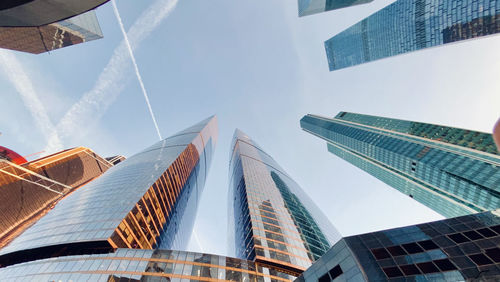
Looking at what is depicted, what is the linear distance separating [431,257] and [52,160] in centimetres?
14846

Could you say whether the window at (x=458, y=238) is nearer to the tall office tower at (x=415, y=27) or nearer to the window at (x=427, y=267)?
the window at (x=427, y=267)

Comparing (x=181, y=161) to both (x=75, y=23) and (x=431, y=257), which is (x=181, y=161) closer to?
(x=75, y=23)

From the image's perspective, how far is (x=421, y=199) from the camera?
10694cm

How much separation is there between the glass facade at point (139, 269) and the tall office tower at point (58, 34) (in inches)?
1460

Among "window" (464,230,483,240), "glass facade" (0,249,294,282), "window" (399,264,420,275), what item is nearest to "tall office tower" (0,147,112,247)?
"glass facade" (0,249,294,282)

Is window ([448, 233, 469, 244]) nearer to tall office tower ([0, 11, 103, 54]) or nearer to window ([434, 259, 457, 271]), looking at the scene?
window ([434, 259, 457, 271])

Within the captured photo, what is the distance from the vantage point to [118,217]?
47594 mm

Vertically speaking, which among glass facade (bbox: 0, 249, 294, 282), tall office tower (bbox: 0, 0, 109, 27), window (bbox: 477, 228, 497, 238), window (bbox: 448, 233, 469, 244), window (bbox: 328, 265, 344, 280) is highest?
tall office tower (bbox: 0, 0, 109, 27)

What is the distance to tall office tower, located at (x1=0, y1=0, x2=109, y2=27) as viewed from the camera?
7.41 meters

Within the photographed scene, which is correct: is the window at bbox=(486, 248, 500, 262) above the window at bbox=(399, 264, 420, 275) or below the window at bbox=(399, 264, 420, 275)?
above

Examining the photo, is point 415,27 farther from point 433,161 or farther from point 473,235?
point 473,235

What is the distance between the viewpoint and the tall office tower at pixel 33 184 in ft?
275

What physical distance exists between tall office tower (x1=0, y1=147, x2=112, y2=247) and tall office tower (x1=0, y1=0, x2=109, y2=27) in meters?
115

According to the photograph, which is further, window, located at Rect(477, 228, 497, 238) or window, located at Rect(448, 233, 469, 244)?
window, located at Rect(448, 233, 469, 244)
